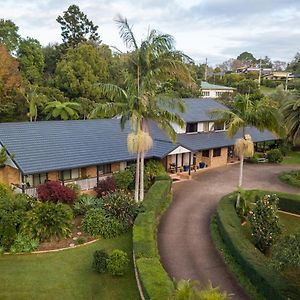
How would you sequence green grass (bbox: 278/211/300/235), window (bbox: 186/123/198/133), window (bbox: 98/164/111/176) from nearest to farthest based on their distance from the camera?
1. green grass (bbox: 278/211/300/235)
2. window (bbox: 98/164/111/176)
3. window (bbox: 186/123/198/133)

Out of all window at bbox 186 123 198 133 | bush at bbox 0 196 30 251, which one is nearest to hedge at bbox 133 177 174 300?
bush at bbox 0 196 30 251

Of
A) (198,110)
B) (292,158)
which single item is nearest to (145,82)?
(198,110)

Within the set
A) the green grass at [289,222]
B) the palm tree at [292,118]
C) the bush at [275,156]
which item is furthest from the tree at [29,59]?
the green grass at [289,222]

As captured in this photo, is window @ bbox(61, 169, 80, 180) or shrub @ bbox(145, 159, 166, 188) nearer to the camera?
window @ bbox(61, 169, 80, 180)

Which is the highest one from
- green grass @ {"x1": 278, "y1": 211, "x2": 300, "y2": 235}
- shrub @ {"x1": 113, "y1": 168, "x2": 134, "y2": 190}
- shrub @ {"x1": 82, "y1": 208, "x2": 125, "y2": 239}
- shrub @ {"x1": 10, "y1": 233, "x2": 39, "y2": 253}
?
shrub @ {"x1": 113, "y1": 168, "x2": 134, "y2": 190}

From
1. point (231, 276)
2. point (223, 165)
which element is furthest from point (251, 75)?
point (231, 276)

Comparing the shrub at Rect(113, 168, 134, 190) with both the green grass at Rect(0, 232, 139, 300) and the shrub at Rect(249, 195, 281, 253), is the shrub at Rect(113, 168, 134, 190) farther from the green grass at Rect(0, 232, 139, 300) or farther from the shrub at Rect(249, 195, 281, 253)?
the shrub at Rect(249, 195, 281, 253)

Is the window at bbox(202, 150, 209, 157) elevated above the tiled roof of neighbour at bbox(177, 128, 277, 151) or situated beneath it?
situated beneath
